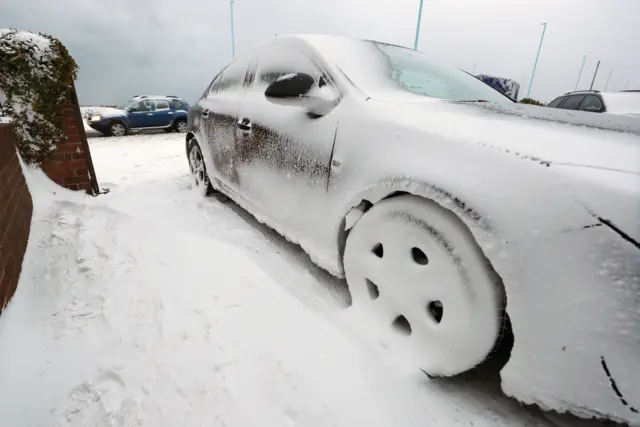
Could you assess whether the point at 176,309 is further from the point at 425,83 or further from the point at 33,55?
the point at 33,55

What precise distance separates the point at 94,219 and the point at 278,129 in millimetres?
1587

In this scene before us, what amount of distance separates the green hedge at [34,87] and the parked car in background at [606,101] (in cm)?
580

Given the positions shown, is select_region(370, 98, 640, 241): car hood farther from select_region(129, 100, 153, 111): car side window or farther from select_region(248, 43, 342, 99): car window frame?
select_region(129, 100, 153, 111): car side window

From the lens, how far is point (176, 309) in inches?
64.1

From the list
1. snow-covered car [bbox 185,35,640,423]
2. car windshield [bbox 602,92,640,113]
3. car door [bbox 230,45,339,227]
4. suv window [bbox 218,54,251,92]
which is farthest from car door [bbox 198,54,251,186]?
car windshield [bbox 602,92,640,113]

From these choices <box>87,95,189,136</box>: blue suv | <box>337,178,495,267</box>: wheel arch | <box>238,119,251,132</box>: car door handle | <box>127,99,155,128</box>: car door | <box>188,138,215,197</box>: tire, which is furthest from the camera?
<box>127,99,155,128</box>: car door

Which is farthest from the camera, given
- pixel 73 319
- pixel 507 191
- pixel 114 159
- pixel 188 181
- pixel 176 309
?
pixel 114 159

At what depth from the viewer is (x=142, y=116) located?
1110 centimetres

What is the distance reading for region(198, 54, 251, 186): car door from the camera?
2.54 metres

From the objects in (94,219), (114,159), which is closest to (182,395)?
(94,219)

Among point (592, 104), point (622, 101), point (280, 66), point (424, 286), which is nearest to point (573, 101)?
point (592, 104)

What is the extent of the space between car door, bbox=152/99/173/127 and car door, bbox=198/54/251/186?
9.67 m

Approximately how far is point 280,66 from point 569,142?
1.70 meters

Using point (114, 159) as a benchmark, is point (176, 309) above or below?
above
